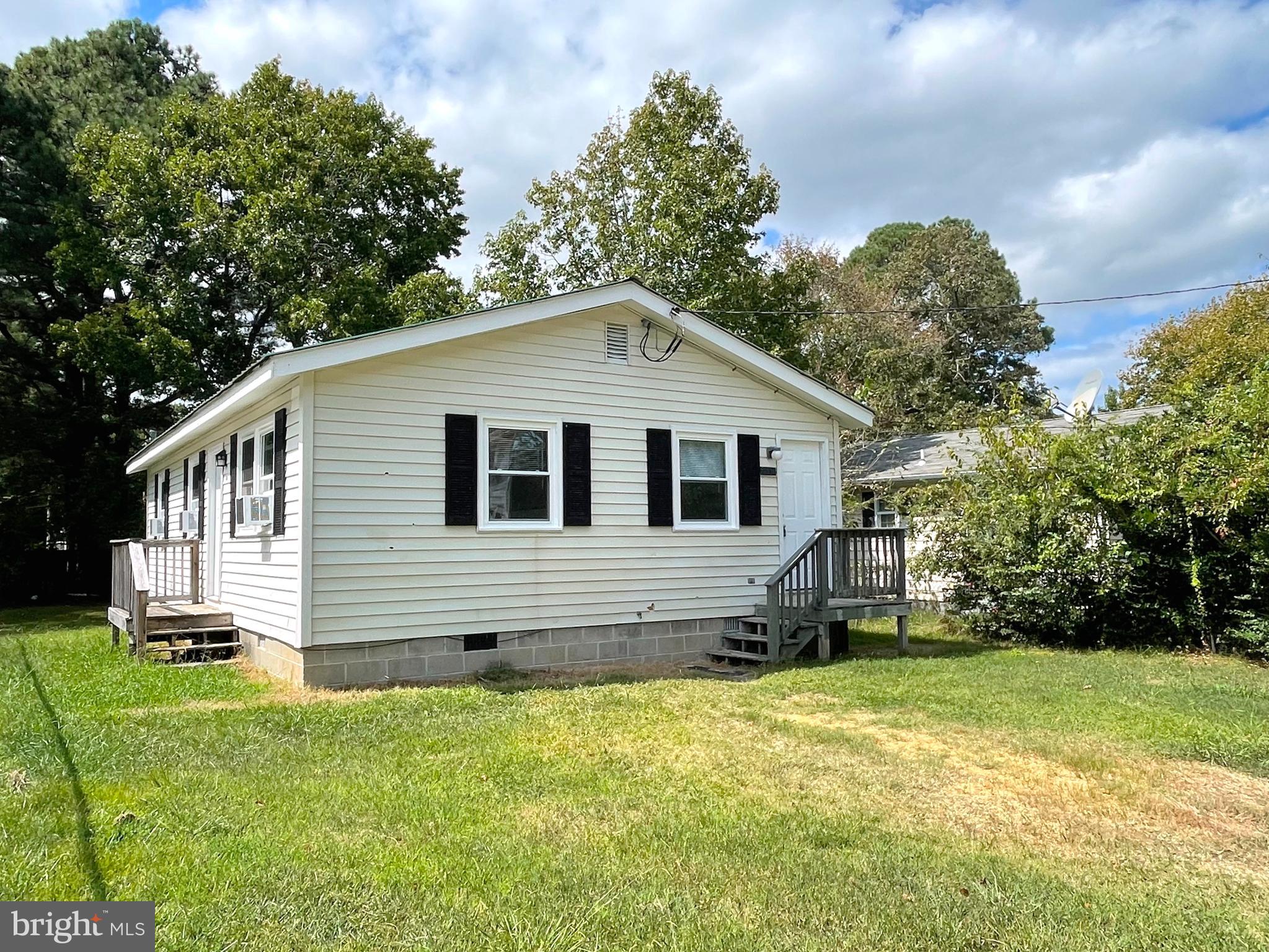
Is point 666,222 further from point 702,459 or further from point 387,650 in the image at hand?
point 387,650

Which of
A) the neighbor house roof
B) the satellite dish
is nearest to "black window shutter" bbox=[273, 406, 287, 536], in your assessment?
the neighbor house roof

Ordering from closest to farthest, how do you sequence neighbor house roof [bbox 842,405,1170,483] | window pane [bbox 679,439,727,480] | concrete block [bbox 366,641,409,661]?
1. concrete block [bbox 366,641,409,661]
2. window pane [bbox 679,439,727,480]
3. neighbor house roof [bbox 842,405,1170,483]

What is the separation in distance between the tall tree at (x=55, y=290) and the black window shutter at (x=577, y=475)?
16029 mm

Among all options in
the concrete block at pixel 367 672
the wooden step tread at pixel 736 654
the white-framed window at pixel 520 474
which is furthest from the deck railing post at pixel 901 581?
the concrete block at pixel 367 672

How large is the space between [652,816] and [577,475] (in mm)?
5683

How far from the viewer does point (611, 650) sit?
10.0 metres

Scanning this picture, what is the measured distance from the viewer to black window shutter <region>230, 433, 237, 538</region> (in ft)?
35.8

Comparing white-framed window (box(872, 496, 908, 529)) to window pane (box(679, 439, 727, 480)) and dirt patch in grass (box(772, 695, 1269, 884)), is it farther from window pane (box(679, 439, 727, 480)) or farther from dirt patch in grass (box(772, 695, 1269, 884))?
dirt patch in grass (box(772, 695, 1269, 884))

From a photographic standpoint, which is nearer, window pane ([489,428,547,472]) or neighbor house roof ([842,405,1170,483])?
window pane ([489,428,547,472])

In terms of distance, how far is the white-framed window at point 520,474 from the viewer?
9320 mm

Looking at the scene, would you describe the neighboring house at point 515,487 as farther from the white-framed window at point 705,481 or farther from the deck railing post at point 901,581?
the deck railing post at point 901,581

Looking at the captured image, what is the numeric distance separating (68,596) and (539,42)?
65.2 feet

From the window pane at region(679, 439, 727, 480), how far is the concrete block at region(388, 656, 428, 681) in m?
3.85

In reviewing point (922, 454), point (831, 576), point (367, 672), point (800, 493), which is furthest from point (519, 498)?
point (922, 454)
